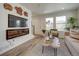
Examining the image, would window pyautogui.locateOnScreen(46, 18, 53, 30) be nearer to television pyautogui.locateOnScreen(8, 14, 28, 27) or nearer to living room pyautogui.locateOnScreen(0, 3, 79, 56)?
living room pyautogui.locateOnScreen(0, 3, 79, 56)

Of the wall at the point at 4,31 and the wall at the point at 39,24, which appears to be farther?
the wall at the point at 39,24

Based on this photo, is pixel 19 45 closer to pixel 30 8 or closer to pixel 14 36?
pixel 14 36

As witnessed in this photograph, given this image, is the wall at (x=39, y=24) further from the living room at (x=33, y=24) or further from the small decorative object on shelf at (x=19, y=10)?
the small decorative object on shelf at (x=19, y=10)

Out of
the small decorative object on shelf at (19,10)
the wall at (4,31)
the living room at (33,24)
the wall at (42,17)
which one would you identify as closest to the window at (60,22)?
the living room at (33,24)

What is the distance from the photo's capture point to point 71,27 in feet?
12.0

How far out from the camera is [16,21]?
3.99 m

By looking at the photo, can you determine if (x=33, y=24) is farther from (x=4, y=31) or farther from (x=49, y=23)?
(x=4, y=31)

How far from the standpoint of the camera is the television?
3773mm

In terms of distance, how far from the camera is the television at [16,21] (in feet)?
12.4

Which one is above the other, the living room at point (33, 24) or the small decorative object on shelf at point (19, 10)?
the small decorative object on shelf at point (19, 10)

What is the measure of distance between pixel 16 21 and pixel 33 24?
2.63ft

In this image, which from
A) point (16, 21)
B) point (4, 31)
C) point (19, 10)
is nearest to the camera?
point (4, 31)

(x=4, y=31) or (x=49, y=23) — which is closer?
(x=4, y=31)

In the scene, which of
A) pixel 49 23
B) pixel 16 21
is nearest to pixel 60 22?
pixel 49 23
